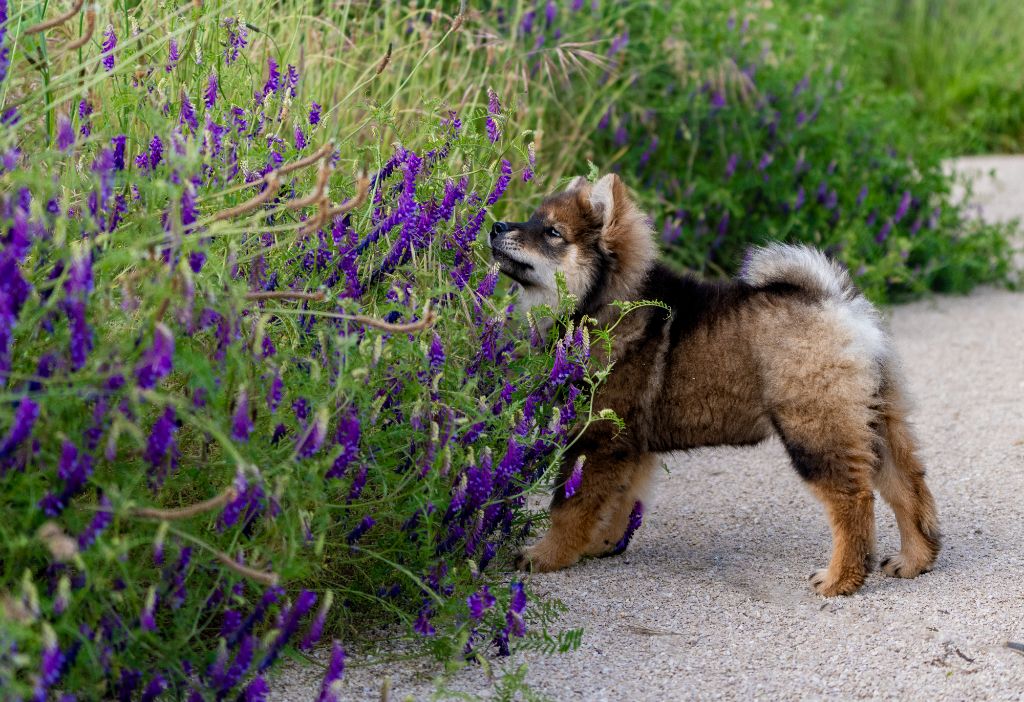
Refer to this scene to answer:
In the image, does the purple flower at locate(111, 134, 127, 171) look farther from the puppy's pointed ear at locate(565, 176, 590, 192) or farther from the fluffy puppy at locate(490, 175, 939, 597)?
the puppy's pointed ear at locate(565, 176, 590, 192)

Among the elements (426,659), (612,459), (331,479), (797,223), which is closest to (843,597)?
(612,459)

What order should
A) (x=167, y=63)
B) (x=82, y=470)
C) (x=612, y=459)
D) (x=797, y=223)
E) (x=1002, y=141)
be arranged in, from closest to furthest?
(x=82, y=470) < (x=167, y=63) < (x=612, y=459) < (x=797, y=223) < (x=1002, y=141)

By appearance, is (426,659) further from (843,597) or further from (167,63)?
(167,63)

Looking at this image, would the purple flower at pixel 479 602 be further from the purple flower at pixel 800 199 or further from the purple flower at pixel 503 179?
the purple flower at pixel 800 199

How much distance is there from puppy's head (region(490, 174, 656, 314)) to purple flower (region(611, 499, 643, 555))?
0.71 meters

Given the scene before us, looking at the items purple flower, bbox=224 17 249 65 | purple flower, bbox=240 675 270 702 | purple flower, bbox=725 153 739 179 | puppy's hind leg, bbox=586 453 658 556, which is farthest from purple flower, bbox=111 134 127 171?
purple flower, bbox=725 153 739 179

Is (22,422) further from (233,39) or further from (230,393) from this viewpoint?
(233,39)

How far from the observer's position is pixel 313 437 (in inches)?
103

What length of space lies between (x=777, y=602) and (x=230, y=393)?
191 centimetres

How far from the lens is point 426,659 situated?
10.5 feet

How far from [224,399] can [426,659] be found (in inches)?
38.2

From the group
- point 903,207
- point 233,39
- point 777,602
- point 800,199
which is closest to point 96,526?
point 233,39

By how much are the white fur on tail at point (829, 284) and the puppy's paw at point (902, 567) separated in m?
0.63

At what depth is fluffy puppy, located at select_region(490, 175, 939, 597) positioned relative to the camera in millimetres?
3824
